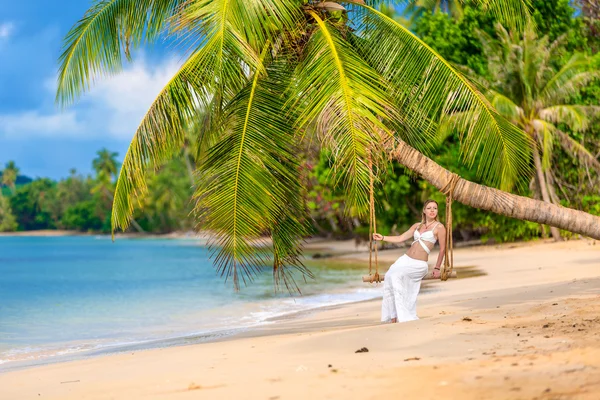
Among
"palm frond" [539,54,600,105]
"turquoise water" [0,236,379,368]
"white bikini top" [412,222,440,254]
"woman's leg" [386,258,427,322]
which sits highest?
"palm frond" [539,54,600,105]

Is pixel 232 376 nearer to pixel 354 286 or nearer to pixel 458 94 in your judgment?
pixel 458 94

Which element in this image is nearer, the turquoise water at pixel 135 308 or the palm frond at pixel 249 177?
the palm frond at pixel 249 177

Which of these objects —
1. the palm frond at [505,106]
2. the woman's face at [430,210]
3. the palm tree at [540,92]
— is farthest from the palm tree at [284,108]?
the palm tree at [540,92]

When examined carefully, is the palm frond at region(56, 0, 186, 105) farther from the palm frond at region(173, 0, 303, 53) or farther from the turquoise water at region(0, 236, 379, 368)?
the turquoise water at region(0, 236, 379, 368)

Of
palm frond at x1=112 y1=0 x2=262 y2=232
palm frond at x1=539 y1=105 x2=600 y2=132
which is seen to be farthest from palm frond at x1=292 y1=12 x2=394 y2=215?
palm frond at x1=539 y1=105 x2=600 y2=132

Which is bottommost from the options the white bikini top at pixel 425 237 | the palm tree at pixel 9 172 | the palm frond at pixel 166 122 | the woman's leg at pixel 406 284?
the woman's leg at pixel 406 284

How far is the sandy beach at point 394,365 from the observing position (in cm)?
471

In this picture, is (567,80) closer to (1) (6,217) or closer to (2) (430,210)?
(2) (430,210)

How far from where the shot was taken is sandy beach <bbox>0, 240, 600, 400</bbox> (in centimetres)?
471

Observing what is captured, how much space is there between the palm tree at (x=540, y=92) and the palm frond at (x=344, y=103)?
15.7 metres

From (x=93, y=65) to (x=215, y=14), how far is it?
8.72ft

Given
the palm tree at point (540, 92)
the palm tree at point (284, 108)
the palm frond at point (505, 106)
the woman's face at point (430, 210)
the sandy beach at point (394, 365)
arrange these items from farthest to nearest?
the palm tree at point (540, 92)
the palm frond at point (505, 106)
the woman's face at point (430, 210)
the palm tree at point (284, 108)
the sandy beach at point (394, 365)

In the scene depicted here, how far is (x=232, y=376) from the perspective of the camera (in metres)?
5.71

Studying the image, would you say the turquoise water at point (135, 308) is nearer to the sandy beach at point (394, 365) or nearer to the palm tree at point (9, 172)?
the sandy beach at point (394, 365)
